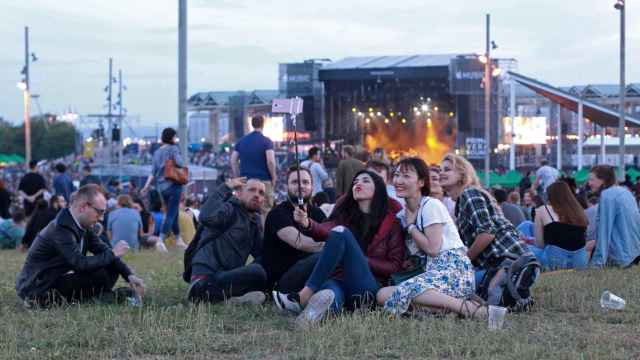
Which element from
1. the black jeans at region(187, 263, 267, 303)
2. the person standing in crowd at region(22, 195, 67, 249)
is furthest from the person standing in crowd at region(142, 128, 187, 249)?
the black jeans at region(187, 263, 267, 303)

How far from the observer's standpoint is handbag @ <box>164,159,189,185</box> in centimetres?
1457

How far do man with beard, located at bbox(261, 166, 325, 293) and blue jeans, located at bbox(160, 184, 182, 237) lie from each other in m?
6.85

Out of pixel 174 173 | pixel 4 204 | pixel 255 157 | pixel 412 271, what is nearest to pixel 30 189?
pixel 4 204

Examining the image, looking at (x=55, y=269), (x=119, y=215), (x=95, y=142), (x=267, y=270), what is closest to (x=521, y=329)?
(x=267, y=270)

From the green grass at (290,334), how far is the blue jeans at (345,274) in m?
0.20

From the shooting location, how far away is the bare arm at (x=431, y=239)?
7.19 metres

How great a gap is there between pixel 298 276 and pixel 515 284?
5.09 feet

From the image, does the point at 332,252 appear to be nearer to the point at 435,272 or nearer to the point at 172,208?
the point at 435,272

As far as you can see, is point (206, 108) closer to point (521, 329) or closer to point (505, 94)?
point (505, 94)

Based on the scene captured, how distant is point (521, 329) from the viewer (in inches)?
266

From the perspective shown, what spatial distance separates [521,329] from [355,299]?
1164mm

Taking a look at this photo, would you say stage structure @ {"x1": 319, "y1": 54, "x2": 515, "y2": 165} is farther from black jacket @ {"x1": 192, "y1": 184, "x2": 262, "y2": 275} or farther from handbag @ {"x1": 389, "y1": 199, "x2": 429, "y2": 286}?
handbag @ {"x1": 389, "y1": 199, "x2": 429, "y2": 286}

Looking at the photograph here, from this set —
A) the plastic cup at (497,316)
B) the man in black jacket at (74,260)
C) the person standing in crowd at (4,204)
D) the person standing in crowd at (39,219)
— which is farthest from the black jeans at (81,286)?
the person standing in crowd at (4,204)

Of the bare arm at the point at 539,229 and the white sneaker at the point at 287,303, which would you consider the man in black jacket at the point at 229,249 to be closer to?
the white sneaker at the point at 287,303
